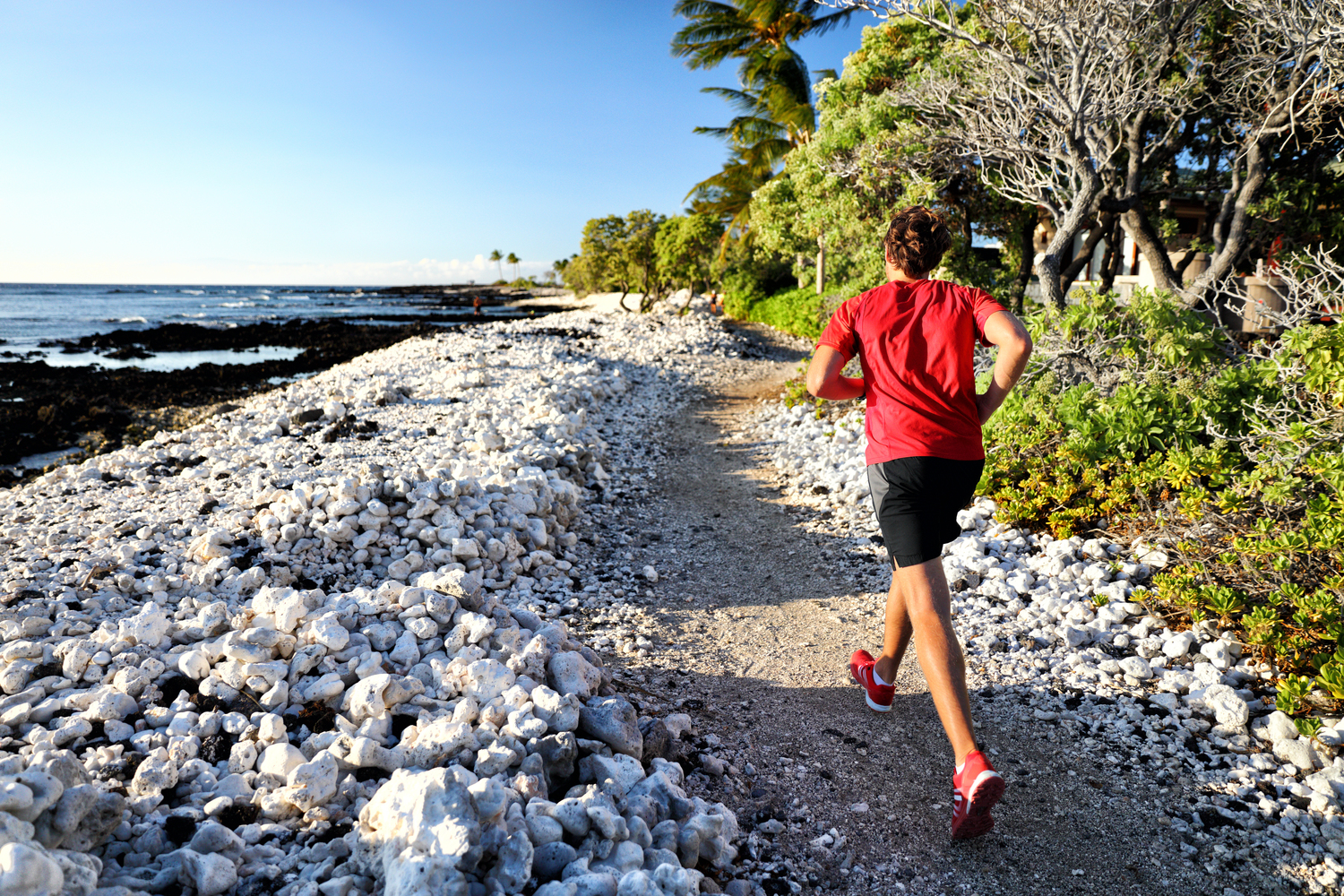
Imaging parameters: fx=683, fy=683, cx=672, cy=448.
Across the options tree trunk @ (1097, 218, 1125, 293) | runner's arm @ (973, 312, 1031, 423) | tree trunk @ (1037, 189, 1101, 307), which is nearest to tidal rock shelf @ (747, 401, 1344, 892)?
runner's arm @ (973, 312, 1031, 423)

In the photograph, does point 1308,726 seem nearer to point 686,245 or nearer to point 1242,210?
point 1242,210

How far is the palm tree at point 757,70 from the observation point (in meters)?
20.0

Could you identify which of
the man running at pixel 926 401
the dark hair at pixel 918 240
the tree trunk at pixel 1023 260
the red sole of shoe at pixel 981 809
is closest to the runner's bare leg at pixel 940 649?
the man running at pixel 926 401

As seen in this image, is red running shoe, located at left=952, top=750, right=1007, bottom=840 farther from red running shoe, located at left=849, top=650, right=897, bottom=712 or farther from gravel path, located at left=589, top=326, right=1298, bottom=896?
red running shoe, located at left=849, top=650, right=897, bottom=712

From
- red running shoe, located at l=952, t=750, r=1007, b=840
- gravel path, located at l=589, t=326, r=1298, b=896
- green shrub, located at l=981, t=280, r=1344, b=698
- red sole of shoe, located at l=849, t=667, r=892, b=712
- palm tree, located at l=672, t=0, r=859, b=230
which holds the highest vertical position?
palm tree, located at l=672, t=0, r=859, b=230

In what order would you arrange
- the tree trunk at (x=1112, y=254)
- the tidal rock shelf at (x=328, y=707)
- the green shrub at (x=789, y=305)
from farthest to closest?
the green shrub at (x=789, y=305)
the tree trunk at (x=1112, y=254)
the tidal rock shelf at (x=328, y=707)

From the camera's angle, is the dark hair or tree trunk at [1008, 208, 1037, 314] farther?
tree trunk at [1008, 208, 1037, 314]

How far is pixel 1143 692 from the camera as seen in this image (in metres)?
3.30

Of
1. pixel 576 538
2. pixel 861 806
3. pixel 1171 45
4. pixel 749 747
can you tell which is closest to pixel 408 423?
pixel 576 538

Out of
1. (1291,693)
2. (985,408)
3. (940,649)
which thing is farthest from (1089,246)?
(940,649)

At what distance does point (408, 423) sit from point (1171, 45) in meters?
9.34

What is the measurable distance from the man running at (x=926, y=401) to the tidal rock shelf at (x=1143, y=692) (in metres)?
0.91

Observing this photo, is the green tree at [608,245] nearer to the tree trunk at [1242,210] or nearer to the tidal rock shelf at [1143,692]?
the tree trunk at [1242,210]

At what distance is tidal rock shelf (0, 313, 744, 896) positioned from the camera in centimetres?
187
